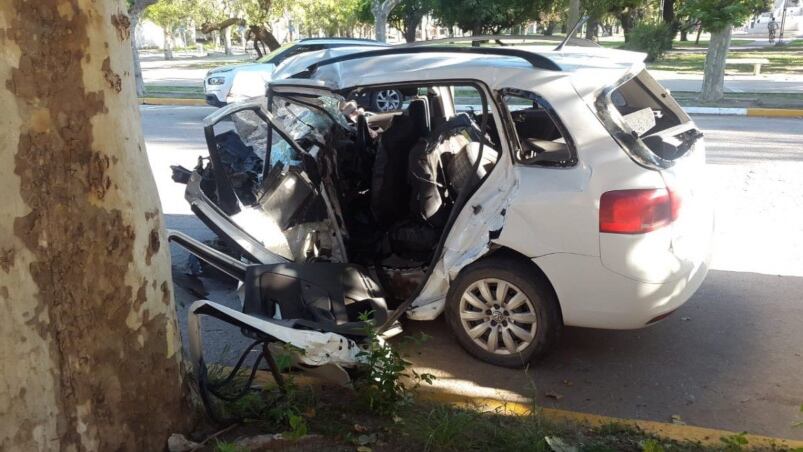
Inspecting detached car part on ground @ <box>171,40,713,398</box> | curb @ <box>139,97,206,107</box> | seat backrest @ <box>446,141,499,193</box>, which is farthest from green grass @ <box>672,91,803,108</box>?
seat backrest @ <box>446,141,499,193</box>

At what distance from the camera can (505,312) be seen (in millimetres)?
4277

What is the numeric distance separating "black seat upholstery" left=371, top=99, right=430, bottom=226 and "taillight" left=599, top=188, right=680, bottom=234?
1.60m

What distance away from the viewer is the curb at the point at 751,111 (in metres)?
14.7

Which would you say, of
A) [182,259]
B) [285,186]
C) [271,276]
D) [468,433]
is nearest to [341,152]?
[285,186]

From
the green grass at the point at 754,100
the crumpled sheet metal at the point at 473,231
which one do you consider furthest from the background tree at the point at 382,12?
the crumpled sheet metal at the point at 473,231

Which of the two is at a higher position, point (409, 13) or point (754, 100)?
point (409, 13)

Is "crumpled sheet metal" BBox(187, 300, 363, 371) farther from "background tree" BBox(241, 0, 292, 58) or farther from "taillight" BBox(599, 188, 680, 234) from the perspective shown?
"background tree" BBox(241, 0, 292, 58)

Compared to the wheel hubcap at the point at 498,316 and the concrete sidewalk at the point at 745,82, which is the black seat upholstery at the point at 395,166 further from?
the concrete sidewalk at the point at 745,82

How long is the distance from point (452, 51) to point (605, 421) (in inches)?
95.8

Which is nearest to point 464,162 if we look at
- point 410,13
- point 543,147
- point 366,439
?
point 543,147

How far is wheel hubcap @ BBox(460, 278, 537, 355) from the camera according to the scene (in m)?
4.23

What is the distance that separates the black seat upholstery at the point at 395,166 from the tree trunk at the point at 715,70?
42.4 ft

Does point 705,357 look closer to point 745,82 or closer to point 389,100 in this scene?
point 389,100

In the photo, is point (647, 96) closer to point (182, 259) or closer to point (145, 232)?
point (145, 232)
